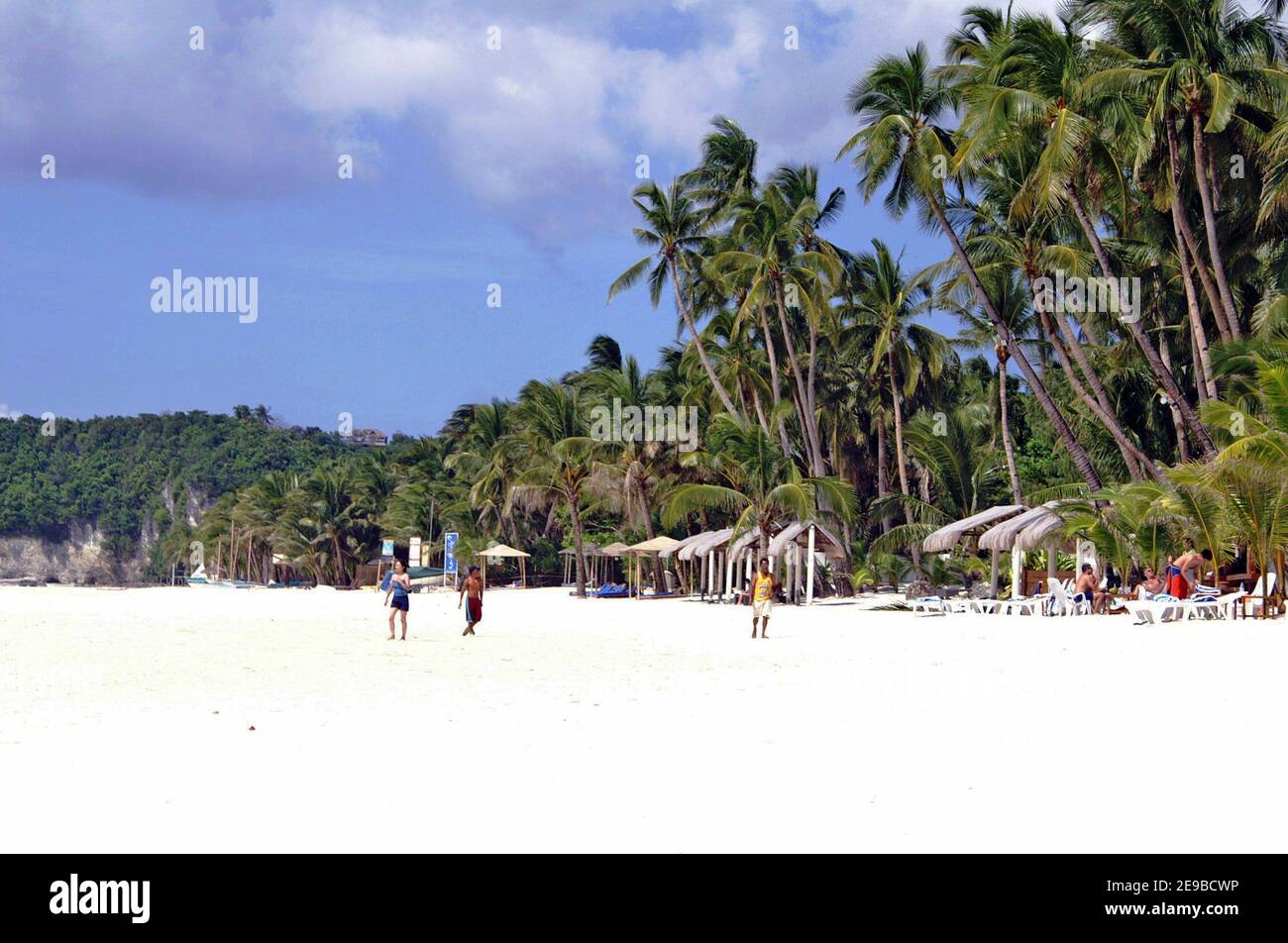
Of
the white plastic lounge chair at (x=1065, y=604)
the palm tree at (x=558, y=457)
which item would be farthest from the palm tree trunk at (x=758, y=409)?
the white plastic lounge chair at (x=1065, y=604)

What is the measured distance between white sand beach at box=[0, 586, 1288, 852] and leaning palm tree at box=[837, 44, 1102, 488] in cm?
1562

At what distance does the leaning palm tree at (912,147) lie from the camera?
28.8 metres

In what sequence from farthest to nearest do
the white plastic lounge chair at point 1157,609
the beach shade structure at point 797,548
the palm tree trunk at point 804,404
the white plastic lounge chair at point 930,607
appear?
the palm tree trunk at point 804,404 < the beach shade structure at point 797,548 < the white plastic lounge chair at point 930,607 < the white plastic lounge chair at point 1157,609

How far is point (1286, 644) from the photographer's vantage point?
14492mm

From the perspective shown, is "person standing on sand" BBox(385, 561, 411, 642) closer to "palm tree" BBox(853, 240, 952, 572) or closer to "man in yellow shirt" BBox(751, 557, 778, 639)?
"man in yellow shirt" BBox(751, 557, 778, 639)

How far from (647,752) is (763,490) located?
2440 centimetres

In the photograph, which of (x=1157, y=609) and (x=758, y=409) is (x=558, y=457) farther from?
(x=1157, y=609)

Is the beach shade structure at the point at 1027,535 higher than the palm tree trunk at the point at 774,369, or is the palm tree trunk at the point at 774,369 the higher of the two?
the palm tree trunk at the point at 774,369

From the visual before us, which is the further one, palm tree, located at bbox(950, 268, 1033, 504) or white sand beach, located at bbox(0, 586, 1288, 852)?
palm tree, located at bbox(950, 268, 1033, 504)

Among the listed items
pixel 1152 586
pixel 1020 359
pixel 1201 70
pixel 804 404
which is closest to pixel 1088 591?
pixel 1152 586

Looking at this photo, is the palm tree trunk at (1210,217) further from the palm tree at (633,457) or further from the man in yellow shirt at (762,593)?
the palm tree at (633,457)

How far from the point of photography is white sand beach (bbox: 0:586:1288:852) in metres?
5.19

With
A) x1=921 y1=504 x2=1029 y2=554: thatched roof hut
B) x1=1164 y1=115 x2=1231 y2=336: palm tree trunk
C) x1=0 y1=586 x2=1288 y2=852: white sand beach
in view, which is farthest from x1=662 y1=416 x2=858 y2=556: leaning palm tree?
x1=0 y1=586 x2=1288 y2=852: white sand beach

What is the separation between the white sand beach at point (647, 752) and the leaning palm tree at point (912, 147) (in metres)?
15.6
